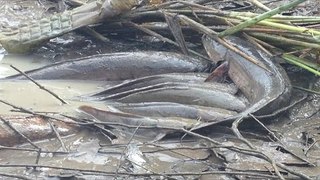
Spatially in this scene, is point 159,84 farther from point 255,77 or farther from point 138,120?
point 255,77

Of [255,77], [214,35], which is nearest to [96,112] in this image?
[214,35]

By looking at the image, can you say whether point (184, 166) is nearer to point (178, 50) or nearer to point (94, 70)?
point (94, 70)

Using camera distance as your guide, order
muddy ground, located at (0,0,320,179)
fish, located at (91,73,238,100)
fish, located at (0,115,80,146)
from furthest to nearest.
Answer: fish, located at (91,73,238,100)
fish, located at (0,115,80,146)
muddy ground, located at (0,0,320,179)

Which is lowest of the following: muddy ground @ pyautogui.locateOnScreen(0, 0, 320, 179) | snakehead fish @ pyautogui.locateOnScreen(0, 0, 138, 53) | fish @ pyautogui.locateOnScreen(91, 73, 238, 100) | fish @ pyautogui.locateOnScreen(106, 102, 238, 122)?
muddy ground @ pyautogui.locateOnScreen(0, 0, 320, 179)

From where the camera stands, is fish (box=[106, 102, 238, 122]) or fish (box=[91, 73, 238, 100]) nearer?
fish (box=[106, 102, 238, 122])

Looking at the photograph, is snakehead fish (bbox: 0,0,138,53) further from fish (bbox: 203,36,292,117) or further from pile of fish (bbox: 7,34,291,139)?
fish (bbox: 203,36,292,117)

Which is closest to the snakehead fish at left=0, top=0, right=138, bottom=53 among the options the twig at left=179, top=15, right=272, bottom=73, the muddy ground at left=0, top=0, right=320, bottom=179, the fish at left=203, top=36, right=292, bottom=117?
the muddy ground at left=0, top=0, right=320, bottom=179
